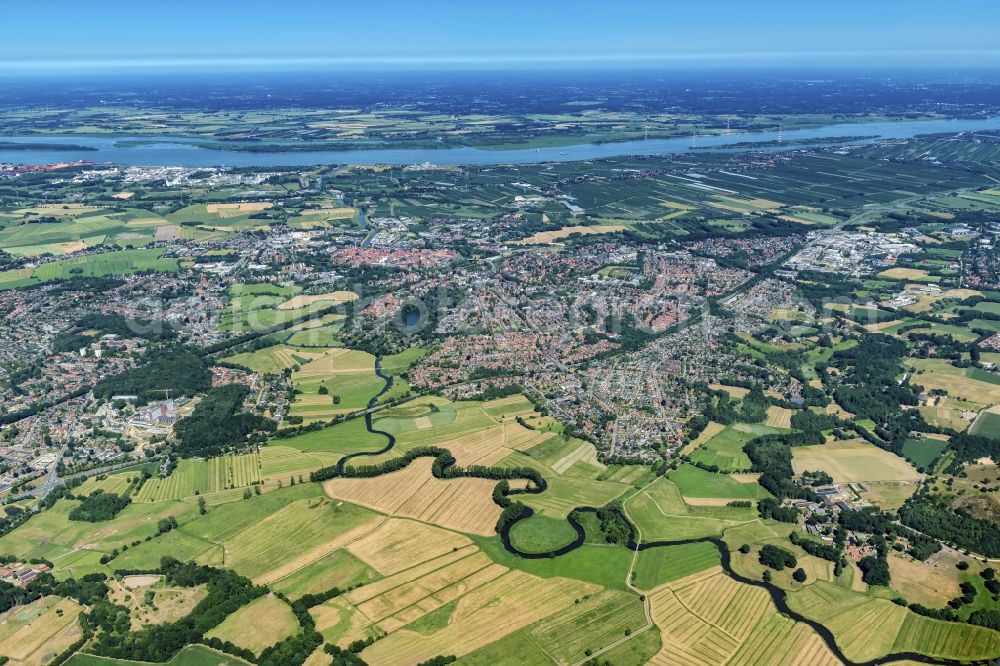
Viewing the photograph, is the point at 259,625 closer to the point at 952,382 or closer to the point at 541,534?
the point at 541,534

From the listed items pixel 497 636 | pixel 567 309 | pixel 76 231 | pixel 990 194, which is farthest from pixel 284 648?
pixel 990 194

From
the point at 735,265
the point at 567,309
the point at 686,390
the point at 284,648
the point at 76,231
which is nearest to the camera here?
the point at 284,648

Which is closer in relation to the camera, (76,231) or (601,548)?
(601,548)

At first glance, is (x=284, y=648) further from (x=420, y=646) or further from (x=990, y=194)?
(x=990, y=194)

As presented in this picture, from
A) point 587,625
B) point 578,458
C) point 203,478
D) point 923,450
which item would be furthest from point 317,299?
point 923,450

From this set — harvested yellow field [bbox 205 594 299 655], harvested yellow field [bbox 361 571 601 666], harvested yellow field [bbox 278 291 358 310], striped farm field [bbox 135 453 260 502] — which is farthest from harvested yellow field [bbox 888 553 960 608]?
harvested yellow field [bbox 278 291 358 310]

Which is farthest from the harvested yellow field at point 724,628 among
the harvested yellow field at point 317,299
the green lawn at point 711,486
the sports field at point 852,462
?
the harvested yellow field at point 317,299

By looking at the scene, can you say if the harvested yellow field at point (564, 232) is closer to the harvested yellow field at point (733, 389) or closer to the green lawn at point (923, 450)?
the harvested yellow field at point (733, 389)
